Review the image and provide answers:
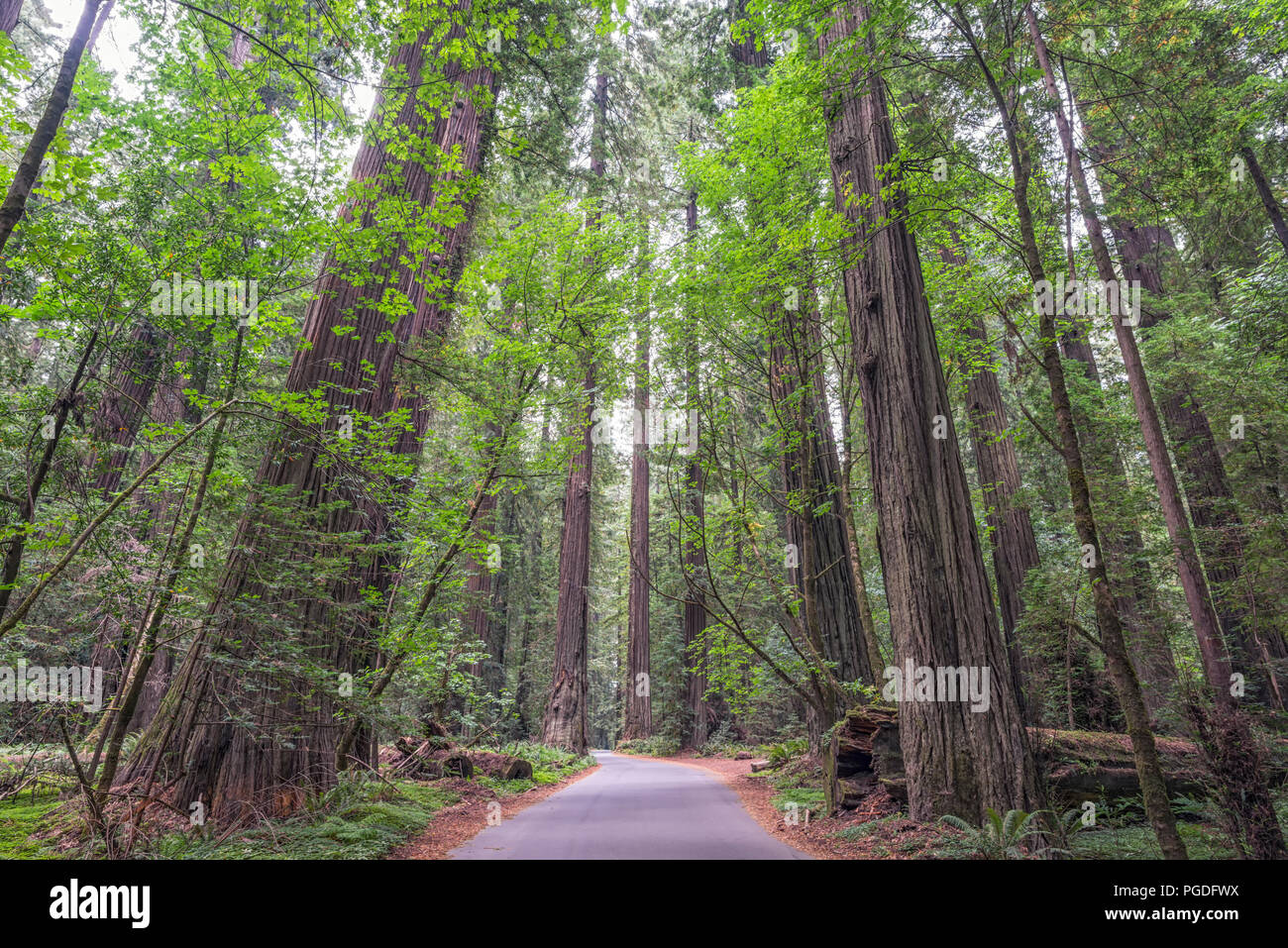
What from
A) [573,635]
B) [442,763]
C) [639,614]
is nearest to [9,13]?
[442,763]

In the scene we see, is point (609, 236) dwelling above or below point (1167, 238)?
below

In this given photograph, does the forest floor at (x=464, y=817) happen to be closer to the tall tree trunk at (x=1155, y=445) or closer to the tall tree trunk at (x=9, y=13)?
the tall tree trunk at (x=1155, y=445)

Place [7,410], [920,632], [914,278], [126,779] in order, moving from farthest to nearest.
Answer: [914,278] → [920,632] → [126,779] → [7,410]

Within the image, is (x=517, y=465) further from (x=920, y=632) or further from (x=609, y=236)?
(x=920, y=632)

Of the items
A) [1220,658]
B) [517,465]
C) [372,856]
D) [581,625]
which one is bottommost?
[372,856]

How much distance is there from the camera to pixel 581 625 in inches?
639

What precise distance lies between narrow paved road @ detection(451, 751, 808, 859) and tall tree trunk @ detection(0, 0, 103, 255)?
16.6ft

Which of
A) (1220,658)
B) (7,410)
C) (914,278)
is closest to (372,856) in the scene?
(7,410)

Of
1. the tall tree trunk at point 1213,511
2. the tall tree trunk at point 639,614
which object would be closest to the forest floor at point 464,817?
the tall tree trunk at point 639,614

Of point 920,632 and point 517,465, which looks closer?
point 920,632

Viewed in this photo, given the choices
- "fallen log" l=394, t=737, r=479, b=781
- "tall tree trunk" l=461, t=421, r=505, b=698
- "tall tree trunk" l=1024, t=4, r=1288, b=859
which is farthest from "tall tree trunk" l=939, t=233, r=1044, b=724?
"fallen log" l=394, t=737, r=479, b=781

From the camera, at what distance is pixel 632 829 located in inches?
219

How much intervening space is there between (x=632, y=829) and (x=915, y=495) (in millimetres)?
4253
